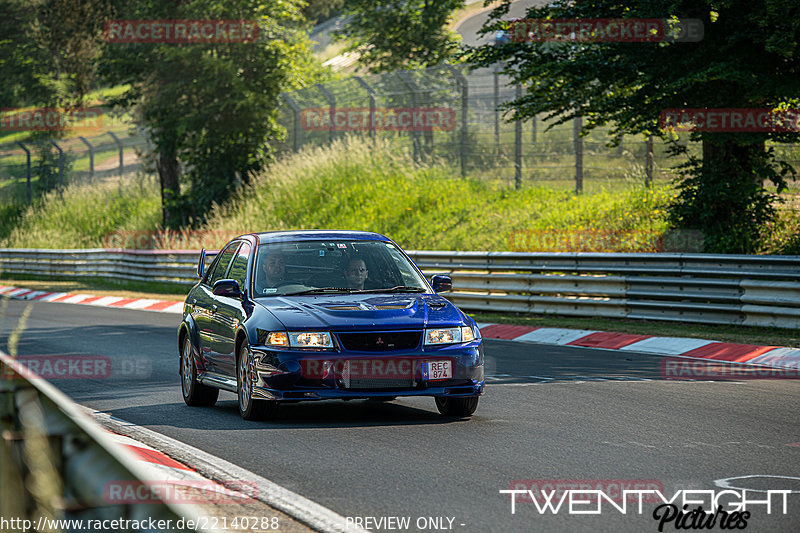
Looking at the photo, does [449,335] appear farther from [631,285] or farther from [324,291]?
[631,285]

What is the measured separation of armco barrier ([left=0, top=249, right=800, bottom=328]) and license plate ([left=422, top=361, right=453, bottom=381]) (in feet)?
25.1

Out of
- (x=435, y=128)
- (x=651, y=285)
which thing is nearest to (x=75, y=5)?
(x=435, y=128)

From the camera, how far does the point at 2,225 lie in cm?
5178

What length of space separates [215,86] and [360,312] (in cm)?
2830

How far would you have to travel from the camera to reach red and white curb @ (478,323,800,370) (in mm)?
13414

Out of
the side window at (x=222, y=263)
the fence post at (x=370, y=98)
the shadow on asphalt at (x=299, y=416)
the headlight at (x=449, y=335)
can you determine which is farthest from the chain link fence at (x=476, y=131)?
the headlight at (x=449, y=335)

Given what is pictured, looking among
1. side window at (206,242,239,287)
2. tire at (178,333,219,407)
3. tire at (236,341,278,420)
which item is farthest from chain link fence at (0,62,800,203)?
tire at (236,341,278,420)

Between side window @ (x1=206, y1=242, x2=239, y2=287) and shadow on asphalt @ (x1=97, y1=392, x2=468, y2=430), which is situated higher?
side window @ (x1=206, y1=242, x2=239, y2=287)

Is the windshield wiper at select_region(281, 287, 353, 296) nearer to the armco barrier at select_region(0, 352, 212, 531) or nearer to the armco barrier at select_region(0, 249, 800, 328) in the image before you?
the armco barrier at select_region(0, 352, 212, 531)

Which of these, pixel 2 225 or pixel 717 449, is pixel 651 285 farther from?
pixel 2 225

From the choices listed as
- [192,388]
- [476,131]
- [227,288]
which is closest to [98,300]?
[476,131]

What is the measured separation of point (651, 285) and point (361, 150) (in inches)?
675

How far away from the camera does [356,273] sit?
32.7ft

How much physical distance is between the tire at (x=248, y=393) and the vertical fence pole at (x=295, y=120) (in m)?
26.6
